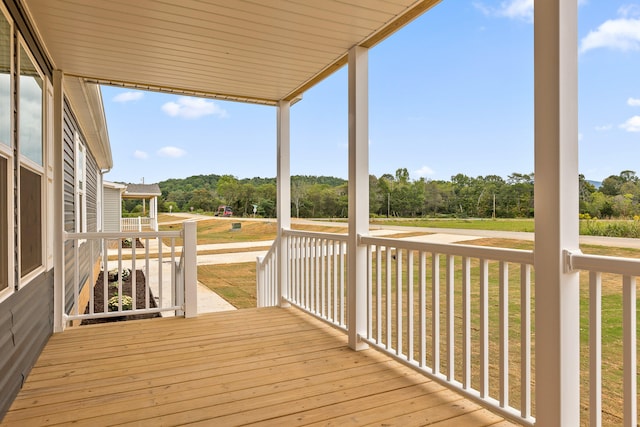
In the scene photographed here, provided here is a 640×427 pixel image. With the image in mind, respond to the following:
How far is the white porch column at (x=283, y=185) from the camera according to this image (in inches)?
176

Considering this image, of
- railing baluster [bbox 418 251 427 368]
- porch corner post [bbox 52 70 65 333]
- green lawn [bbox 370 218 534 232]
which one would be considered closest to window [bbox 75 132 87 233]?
porch corner post [bbox 52 70 65 333]

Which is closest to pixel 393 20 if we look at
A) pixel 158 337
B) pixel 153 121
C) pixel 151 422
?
pixel 151 422

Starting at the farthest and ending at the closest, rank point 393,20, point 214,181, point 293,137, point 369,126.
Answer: point 214,181 < point 293,137 < point 369,126 < point 393,20

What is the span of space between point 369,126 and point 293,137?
1.55 metres

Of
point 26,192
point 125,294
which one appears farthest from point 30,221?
point 125,294

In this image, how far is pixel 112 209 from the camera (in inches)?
517

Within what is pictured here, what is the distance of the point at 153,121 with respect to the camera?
67.2ft

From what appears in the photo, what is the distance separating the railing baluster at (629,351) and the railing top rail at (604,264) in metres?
0.06

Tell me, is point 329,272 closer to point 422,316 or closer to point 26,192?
point 422,316

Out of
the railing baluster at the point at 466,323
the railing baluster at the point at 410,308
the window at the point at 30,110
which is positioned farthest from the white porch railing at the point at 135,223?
the railing baluster at the point at 466,323

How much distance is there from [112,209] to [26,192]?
11715 mm

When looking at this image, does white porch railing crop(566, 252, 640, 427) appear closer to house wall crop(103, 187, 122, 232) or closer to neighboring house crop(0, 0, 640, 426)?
neighboring house crop(0, 0, 640, 426)

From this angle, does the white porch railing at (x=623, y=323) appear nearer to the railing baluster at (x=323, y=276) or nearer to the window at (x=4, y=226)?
the railing baluster at (x=323, y=276)

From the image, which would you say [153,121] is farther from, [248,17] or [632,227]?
[632,227]
